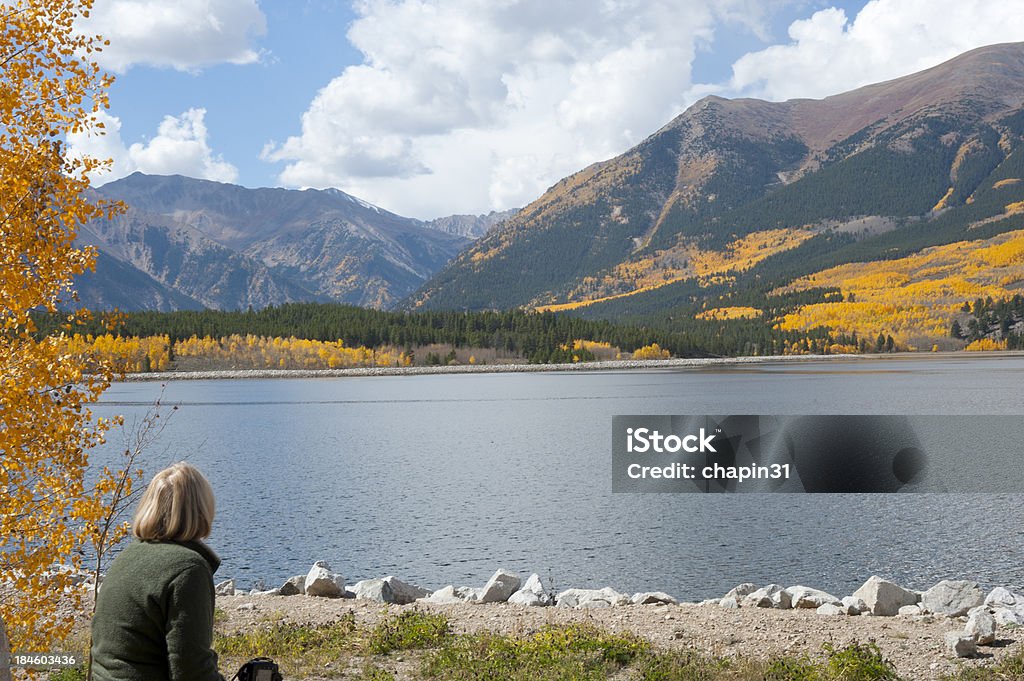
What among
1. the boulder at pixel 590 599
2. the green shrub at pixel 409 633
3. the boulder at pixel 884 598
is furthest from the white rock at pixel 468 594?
the boulder at pixel 884 598

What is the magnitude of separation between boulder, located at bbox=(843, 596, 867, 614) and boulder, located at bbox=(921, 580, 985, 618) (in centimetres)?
108

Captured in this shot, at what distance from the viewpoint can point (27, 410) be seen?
906cm

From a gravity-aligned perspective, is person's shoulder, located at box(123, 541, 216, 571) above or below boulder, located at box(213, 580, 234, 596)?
above

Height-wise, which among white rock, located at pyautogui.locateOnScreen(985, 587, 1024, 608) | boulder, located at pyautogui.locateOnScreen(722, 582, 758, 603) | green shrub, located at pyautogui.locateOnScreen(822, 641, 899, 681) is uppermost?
green shrub, located at pyautogui.locateOnScreen(822, 641, 899, 681)

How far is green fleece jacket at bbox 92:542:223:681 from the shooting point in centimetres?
507

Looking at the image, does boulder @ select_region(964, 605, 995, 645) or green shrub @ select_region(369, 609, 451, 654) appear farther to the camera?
green shrub @ select_region(369, 609, 451, 654)

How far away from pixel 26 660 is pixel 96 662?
295 inches

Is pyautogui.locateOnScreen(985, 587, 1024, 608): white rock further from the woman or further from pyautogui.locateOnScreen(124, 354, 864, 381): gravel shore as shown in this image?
pyautogui.locateOnScreen(124, 354, 864, 381): gravel shore

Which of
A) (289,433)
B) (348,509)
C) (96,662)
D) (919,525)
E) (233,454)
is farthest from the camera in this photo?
(289,433)

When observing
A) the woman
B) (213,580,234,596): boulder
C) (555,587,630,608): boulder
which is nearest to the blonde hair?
the woman

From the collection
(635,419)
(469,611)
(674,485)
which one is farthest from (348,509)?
(635,419)

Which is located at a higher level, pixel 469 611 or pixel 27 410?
pixel 27 410

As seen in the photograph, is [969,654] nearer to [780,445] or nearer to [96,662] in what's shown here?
[96,662]

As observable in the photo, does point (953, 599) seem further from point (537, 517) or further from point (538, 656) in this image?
point (537, 517)
